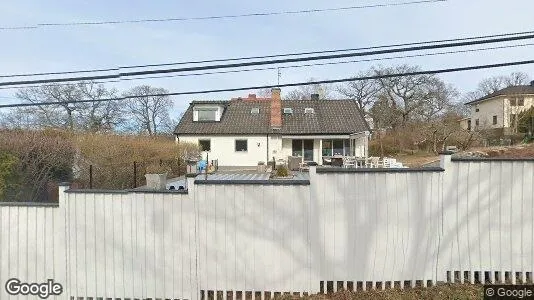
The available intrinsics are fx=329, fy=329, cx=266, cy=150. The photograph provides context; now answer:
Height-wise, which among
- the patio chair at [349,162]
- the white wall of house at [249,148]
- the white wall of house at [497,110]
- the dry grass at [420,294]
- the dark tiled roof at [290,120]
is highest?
the white wall of house at [497,110]

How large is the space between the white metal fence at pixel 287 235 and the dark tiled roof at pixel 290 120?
19606mm

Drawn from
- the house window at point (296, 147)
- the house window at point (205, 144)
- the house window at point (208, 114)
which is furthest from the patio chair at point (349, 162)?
the house window at point (208, 114)

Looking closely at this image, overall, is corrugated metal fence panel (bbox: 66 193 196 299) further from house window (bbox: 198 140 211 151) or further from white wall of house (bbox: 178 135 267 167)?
house window (bbox: 198 140 211 151)

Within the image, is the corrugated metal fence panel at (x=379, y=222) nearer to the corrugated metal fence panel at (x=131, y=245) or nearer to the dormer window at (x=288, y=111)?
the corrugated metal fence panel at (x=131, y=245)

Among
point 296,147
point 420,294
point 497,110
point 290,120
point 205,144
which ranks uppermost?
point 497,110

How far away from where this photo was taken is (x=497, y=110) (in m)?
42.1

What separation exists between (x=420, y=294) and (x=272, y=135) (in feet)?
68.1

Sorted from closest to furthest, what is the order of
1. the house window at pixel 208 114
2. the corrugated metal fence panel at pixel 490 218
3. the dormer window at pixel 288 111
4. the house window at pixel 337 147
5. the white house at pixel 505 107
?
the corrugated metal fence panel at pixel 490 218
the house window at pixel 337 147
the house window at pixel 208 114
the dormer window at pixel 288 111
the white house at pixel 505 107

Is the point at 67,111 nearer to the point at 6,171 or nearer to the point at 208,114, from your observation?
the point at 208,114

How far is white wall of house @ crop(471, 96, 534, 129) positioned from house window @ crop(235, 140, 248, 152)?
30764 millimetres

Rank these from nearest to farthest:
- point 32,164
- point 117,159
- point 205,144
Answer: point 32,164 < point 117,159 < point 205,144

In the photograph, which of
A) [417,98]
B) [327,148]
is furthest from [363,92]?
[327,148]

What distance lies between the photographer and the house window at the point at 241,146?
2569 cm

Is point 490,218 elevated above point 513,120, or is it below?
below
